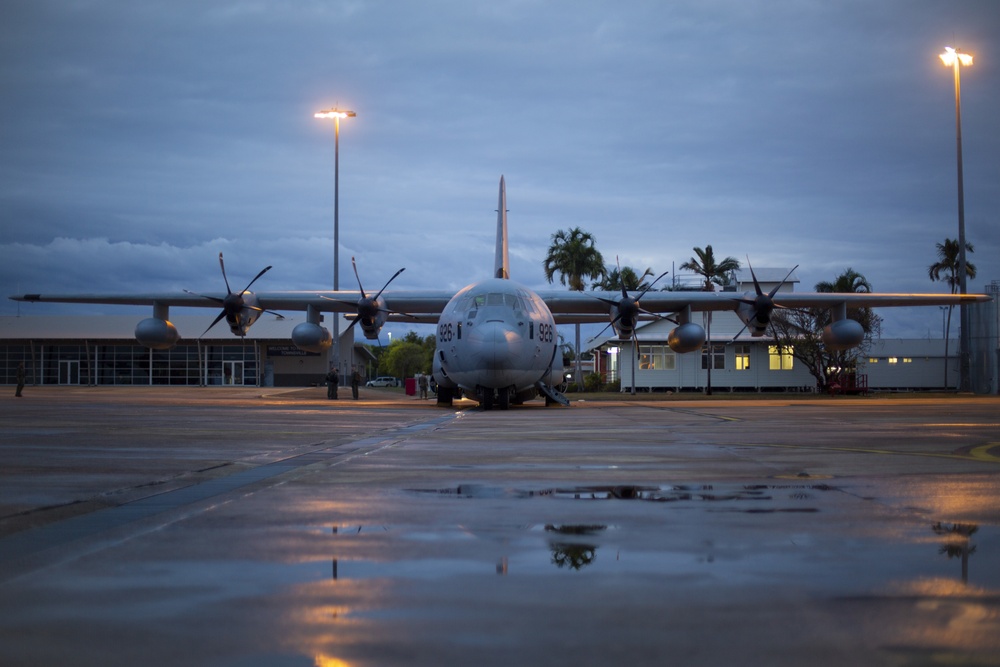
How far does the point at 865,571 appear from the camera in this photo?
4.06 meters

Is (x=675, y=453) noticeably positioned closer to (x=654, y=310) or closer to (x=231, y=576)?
(x=231, y=576)

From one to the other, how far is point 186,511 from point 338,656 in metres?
3.55

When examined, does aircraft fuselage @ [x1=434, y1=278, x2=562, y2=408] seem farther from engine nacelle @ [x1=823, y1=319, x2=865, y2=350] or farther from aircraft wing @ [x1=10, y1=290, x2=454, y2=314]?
engine nacelle @ [x1=823, y1=319, x2=865, y2=350]

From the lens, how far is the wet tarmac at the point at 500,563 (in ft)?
9.86

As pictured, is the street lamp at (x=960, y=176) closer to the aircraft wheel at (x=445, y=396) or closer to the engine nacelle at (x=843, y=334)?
the engine nacelle at (x=843, y=334)

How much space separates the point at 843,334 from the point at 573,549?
33.7m

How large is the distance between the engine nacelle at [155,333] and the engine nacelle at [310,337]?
509cm

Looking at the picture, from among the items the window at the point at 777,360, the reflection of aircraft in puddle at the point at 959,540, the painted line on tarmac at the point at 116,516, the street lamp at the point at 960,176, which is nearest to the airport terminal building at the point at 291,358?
the window at the point at 777,360

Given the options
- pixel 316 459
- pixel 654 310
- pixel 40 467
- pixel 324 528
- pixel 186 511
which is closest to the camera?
pixel 324 528

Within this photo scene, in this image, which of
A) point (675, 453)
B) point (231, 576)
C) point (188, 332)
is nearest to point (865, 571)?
point (231, 576)

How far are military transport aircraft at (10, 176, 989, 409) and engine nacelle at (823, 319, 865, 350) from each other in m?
0.04

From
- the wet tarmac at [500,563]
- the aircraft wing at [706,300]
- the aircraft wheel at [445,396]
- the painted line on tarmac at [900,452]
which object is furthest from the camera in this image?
the aircraft wing at [706,300]

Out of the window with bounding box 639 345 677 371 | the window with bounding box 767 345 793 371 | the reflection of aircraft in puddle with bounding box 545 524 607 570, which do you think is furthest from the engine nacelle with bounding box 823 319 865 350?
the reflection of aircraft in puddle with bounding box 545 524 607 570

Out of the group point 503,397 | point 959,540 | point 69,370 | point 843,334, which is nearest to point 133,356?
point 69,370
